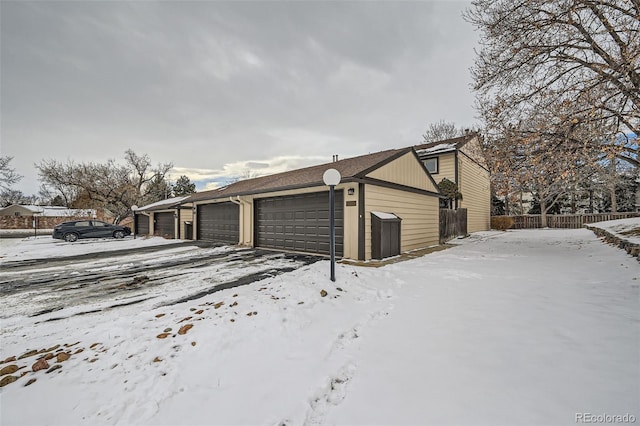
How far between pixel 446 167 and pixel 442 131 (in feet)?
45.9

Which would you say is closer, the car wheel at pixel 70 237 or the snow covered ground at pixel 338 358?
the snow covered ground at pixel 338 358

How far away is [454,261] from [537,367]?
16.9ft

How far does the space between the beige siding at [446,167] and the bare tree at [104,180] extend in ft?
86.2

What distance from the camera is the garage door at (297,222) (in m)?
8.19

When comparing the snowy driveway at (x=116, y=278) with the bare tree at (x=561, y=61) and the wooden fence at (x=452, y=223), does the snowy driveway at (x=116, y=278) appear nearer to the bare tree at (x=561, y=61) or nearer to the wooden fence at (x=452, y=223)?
the wooden fence at (x=452, y=223)

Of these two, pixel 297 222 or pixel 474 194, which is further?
pixel 474 194

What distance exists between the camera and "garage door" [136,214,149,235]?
63.3 feet

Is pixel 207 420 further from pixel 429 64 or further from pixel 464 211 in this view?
pixel 464 211

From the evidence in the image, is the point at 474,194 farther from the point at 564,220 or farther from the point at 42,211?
the point at 42,211

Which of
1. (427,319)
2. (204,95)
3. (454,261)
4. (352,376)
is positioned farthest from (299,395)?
(204,95)

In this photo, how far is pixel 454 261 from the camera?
275 inches

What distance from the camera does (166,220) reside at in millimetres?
17188

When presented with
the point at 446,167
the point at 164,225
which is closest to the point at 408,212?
the point at 446,167

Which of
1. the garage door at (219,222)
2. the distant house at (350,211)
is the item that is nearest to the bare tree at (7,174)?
the garage door at (219,222)
